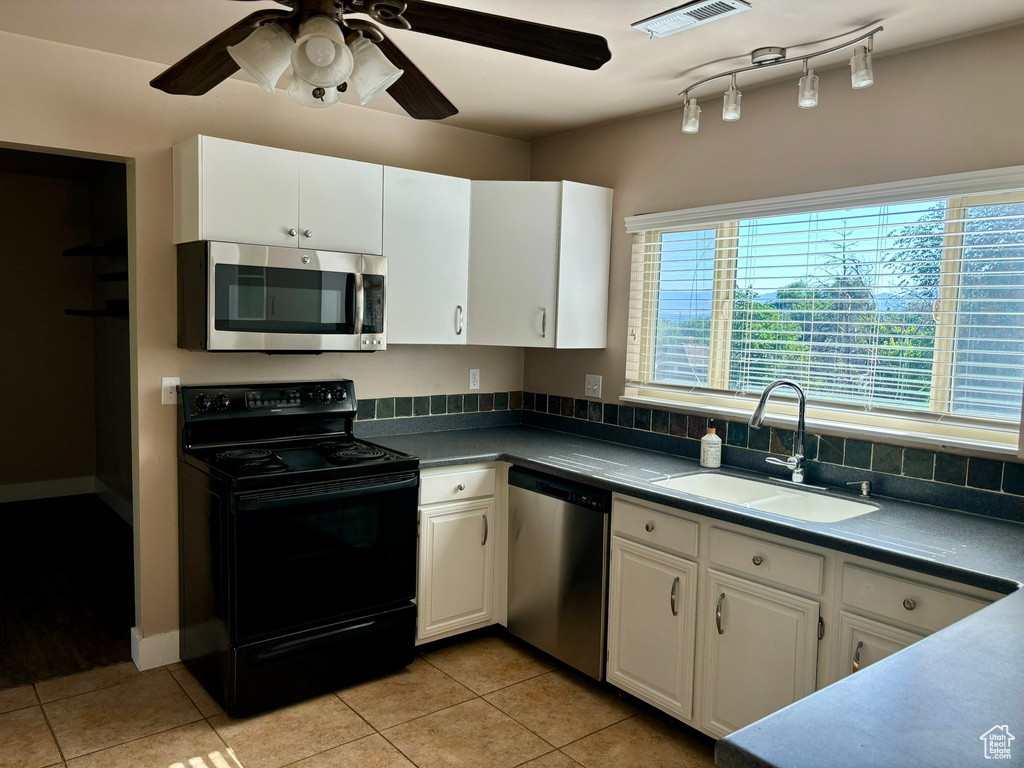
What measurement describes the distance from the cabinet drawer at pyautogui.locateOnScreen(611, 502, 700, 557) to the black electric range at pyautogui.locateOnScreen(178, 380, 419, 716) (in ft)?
2.67

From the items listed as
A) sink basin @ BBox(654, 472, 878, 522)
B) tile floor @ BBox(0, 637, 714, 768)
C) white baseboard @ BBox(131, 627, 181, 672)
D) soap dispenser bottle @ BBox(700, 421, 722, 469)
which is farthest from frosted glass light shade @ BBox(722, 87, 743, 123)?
white baseboard @ BBox(131, 627, 181, 672)

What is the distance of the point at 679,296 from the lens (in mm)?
3439

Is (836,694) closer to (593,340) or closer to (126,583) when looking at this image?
(593,340)

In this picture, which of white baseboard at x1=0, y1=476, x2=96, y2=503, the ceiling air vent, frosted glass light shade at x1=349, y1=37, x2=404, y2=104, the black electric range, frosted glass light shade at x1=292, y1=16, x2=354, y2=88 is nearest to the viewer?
frosted glass light shade at x1=292, y1=16, x2=354, y2=88

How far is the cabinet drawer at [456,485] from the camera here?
10.3 feet

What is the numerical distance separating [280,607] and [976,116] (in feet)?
9.27

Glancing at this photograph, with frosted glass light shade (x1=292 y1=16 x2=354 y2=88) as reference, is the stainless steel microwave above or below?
below

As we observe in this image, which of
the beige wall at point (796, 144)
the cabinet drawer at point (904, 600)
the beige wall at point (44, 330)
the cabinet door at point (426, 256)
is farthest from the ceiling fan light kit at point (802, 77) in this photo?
the beige wall at point (44, 330)

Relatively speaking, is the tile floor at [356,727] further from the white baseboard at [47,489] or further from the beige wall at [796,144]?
the white baseboard at [47,489]

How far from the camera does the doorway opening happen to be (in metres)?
4.74

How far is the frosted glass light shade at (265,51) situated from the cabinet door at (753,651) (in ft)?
6.40

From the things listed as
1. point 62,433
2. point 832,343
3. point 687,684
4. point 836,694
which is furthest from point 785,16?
point 62,433

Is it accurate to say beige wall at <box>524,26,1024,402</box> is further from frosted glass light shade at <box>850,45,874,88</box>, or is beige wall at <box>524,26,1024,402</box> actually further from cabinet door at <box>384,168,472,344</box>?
cabinet door at <box>384,168,472,344</box>

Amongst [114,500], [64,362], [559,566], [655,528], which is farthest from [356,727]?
A: [64,362]
